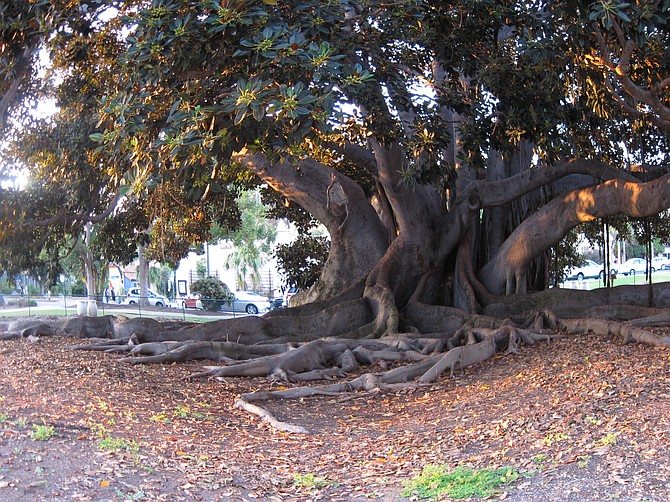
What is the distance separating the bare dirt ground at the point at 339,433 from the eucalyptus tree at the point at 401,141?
115cm

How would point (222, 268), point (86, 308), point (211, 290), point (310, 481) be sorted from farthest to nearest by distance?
1. point (222, 268)
2. point (211, 290)
3. point (86, 308)
4. point (310, 481)

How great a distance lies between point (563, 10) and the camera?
8.49m

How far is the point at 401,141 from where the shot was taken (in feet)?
32.1

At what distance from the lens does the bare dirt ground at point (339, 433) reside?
484cm

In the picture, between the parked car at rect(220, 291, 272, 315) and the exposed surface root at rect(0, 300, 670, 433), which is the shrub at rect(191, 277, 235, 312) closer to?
the parked car at rect(220, 291, 272, 315)

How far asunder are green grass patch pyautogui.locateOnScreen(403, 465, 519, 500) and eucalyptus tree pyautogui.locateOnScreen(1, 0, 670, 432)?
9.70ft

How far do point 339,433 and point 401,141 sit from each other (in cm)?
407

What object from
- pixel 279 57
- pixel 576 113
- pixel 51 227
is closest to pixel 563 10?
pixel 576 113

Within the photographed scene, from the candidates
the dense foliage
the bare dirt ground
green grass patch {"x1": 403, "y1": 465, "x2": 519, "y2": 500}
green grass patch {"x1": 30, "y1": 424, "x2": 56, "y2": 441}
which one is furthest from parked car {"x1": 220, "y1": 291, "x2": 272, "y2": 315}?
green grass patch {"x1": 403, "y1": 465, "x2": 519, "y2": 500}

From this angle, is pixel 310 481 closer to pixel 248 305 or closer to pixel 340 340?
pixel 340 340

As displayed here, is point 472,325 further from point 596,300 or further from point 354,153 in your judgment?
point 354,153

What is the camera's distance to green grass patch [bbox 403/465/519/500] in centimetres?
483

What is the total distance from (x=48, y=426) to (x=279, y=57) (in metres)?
3.47

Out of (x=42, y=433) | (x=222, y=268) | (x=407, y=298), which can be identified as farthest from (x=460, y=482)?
(x=222, y=268)
